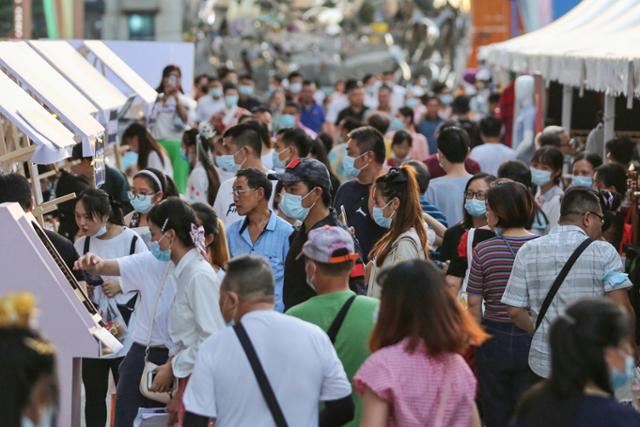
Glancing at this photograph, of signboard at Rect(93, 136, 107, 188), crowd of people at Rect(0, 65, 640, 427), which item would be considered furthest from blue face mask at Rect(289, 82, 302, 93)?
signboard at Rect(93, 136, 107, 188)

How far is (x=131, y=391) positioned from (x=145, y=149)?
6.67 m

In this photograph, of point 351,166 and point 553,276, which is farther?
point 351,166

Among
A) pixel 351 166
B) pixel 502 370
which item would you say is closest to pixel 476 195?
pixel 351 166

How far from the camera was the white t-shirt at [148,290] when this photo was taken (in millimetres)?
6648

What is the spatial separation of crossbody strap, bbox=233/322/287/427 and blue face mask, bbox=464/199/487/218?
362cm

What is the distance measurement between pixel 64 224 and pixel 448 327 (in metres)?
5.88

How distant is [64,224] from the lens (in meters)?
10.2

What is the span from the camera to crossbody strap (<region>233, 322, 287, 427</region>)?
496 cm

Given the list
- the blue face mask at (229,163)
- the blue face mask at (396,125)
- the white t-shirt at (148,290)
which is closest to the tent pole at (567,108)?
the blue face mask at (396,125)

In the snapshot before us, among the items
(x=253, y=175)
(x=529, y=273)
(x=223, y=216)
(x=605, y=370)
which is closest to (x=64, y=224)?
(x=223, y=216)

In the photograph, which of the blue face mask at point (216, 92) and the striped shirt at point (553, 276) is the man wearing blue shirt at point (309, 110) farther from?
the striped shirt at point (553, 276)

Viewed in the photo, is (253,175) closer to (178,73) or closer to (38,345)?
(38,345)

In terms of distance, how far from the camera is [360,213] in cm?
867

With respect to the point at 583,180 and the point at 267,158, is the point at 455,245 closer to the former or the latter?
the point at 583,180
